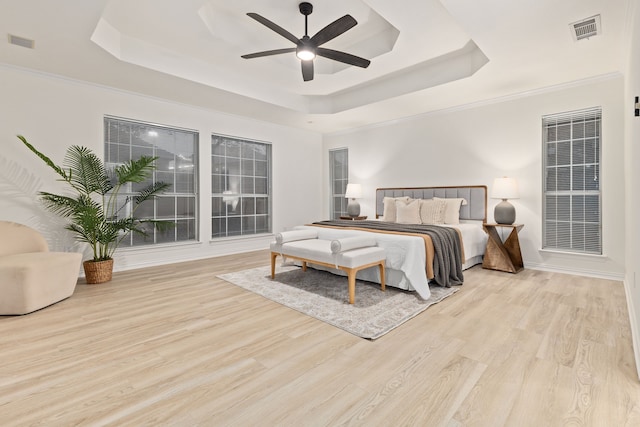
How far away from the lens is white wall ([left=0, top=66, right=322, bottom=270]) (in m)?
3.70

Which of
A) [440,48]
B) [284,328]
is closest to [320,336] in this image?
[284,328]

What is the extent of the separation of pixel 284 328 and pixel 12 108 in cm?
422

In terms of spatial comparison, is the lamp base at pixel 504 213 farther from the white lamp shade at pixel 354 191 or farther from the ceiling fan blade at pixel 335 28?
the ceiling fan blade at pixel 335 28

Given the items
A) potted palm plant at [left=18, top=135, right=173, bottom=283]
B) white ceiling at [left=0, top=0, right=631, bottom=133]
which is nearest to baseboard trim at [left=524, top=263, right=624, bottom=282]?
white ceiling at [left=0, top=0, right=631, bottom=133]

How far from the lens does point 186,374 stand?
5.97 ft

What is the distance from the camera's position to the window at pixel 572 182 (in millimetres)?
4039

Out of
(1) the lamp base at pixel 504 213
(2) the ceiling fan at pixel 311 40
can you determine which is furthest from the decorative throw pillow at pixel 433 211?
(2) the ceiling fan at pixel 311 40

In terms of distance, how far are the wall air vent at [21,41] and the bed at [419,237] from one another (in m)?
3.66

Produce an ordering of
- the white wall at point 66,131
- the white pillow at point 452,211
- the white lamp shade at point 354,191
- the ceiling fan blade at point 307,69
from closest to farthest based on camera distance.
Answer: the ceiling fan blade at point 307,69 → the white wall at point 66,131 → the white pillow at point 452,211 → the white lamp shade at point 354,191

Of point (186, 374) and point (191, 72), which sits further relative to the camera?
point (191, 72)

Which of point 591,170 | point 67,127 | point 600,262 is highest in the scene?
point 67,127

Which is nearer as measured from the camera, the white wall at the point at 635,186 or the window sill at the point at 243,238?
the white wall at the point at 635,186

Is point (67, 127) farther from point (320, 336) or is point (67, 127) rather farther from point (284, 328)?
point (320, 336)

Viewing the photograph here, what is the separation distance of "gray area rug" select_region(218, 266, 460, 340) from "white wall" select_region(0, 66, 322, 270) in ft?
5.38
